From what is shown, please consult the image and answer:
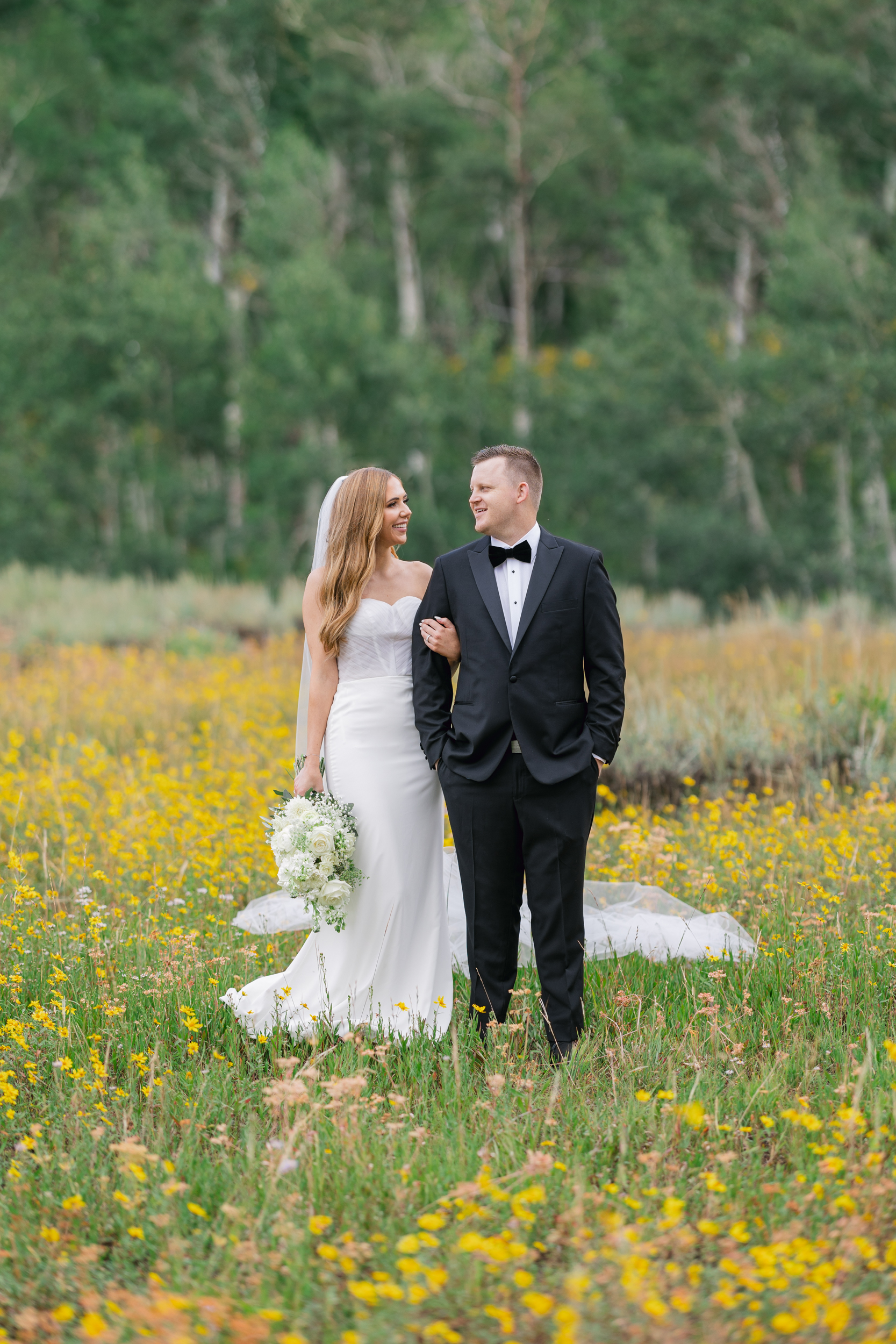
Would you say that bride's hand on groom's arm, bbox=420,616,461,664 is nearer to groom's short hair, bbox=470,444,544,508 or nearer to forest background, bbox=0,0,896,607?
groom's short hair, bbox=470,444,544,508

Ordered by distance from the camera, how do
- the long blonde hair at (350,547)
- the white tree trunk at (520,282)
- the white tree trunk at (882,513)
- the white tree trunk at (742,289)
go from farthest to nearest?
1. the white tree trunk at (742,289)
2. the white tree trunk at (520,282)
3. the white tree trunk at (882,513)
4. the long blonde hair at (350,547)

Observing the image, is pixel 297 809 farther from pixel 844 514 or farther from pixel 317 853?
pixel 844 514

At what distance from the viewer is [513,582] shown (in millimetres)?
4172

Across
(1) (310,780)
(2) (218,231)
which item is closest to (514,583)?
(1) (310,780)

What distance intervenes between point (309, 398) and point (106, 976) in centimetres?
1991

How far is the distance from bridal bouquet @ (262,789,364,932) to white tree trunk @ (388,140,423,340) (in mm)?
23212

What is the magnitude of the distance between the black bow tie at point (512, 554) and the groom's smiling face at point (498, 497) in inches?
2.4

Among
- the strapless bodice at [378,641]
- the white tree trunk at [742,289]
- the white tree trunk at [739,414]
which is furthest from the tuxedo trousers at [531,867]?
the white tree trunk at [742,289]

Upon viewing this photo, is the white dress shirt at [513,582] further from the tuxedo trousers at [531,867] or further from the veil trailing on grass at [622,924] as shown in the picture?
the veil trailing on grass at [622,924]

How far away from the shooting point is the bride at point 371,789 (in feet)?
14.5

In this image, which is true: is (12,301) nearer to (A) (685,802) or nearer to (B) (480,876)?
(A) (685,802)

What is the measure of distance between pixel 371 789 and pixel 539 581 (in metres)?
1.03

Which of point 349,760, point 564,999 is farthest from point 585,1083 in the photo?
point 349,760

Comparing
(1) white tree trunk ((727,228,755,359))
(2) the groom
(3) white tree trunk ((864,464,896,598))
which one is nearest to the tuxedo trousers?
(2) the groom
